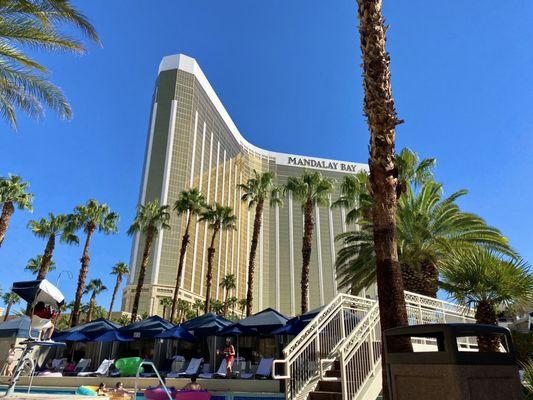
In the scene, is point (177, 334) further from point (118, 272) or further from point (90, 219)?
point (118, 272)

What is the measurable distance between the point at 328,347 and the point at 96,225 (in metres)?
31.2

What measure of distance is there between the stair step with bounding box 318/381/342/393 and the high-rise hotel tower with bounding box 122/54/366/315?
8070 centimetres

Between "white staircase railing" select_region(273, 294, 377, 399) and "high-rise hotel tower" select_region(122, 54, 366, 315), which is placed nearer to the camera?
"white staircase railing" select_region(273, 294, 377, 399)

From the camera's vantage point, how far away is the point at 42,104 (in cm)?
1341

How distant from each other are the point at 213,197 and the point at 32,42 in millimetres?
94159

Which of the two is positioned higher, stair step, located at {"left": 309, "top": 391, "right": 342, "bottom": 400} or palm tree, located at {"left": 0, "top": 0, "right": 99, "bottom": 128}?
palm tree, located at {"left": 0, "top": 0, "right": 99, "bottom": 128}

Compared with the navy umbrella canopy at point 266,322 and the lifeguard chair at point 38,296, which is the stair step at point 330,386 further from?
the navy umbrella canopy at point 266,322

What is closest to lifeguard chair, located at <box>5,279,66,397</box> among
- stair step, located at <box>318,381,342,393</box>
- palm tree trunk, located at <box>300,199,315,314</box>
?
stair step, located at <box>318,381,342,393</box>

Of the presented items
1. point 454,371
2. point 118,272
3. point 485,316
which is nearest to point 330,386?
point 485,316

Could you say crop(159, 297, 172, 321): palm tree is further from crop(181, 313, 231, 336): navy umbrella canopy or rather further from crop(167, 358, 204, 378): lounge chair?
crop(167, 358, 204, 378): lounge chair

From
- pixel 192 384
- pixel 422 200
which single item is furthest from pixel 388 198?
pixel 422 200

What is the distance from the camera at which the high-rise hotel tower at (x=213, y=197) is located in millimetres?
90062

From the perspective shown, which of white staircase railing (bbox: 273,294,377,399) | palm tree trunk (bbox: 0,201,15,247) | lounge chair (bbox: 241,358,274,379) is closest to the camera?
white staircase railing (bbox: 273,294,377,399)

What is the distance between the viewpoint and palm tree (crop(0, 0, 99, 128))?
37.7 feet
